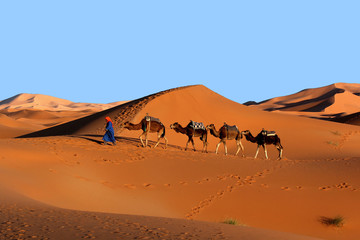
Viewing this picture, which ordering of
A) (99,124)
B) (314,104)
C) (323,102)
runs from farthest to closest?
(314,104), (323,102), (99,124)

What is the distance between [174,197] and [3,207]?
605cm

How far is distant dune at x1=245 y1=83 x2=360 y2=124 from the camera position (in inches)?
3073

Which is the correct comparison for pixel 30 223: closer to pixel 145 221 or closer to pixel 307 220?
pixel 145 221

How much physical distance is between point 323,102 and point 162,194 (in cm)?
8309

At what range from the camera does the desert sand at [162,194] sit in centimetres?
677

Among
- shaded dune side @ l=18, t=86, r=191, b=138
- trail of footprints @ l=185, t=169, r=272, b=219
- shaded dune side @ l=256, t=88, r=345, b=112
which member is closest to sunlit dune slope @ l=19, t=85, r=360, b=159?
shaded dune side @ l=18, t=86, r=191, b=138

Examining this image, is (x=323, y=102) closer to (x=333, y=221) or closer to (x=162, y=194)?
(x=333, y=221)

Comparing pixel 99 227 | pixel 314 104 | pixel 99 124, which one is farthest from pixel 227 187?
pixel 314 104

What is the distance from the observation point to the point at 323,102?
89.7 meters

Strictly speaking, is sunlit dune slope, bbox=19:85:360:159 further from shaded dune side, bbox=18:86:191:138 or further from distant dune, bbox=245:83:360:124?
distant dune, bbox=245:83:360:124

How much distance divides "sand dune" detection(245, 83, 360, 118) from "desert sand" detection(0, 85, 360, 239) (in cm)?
5540

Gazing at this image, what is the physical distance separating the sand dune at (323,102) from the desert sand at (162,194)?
55404 mm

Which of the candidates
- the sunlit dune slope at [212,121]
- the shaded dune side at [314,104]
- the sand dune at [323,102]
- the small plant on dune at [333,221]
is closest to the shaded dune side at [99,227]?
the small plant on dune at [333,221]

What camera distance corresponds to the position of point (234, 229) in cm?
711
